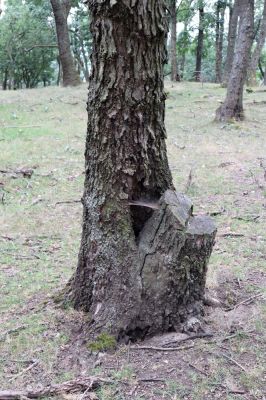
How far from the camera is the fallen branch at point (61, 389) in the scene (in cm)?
227

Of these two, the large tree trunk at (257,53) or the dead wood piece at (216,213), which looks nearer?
the dead wood piece at (216,213)

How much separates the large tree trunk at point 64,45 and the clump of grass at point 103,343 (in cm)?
1327

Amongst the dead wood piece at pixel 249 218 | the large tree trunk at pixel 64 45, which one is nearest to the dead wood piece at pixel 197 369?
the dead wood piece at pixel 249 218

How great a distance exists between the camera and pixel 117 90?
250 cm

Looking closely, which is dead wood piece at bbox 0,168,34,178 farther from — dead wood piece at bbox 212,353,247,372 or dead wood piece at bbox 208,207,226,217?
dead wood piece at bbox 212,353,247,372

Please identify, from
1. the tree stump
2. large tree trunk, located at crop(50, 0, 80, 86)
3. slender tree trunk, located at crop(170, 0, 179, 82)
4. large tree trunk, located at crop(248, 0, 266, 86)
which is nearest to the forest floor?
the tree stump

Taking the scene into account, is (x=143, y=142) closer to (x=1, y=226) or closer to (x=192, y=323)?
(x=192, y=323)

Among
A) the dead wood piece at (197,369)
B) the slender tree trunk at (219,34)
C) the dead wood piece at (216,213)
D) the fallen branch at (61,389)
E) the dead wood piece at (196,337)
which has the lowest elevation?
the fallen branch at (61,389)

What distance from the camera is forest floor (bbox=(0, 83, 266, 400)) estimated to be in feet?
7.87

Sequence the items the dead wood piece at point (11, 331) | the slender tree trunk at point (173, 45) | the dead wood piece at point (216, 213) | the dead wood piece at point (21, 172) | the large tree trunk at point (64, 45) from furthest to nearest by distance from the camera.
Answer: the slender tree trunk at point (173, 45)
the large tree trunk at point (64, 45)
the dead wood piece at point (21, 172)
the dead wood piece at point (216, 213)
the dead wood piece at point (11, 331)

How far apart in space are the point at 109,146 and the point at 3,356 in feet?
4.57

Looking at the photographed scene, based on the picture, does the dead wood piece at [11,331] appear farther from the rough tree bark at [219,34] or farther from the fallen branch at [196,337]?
the rough tree bark at [219,34]

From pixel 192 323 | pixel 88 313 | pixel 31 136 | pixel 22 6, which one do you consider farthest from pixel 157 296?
pixel 22 6

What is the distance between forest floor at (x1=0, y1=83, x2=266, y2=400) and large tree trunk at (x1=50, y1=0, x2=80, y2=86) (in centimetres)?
574
